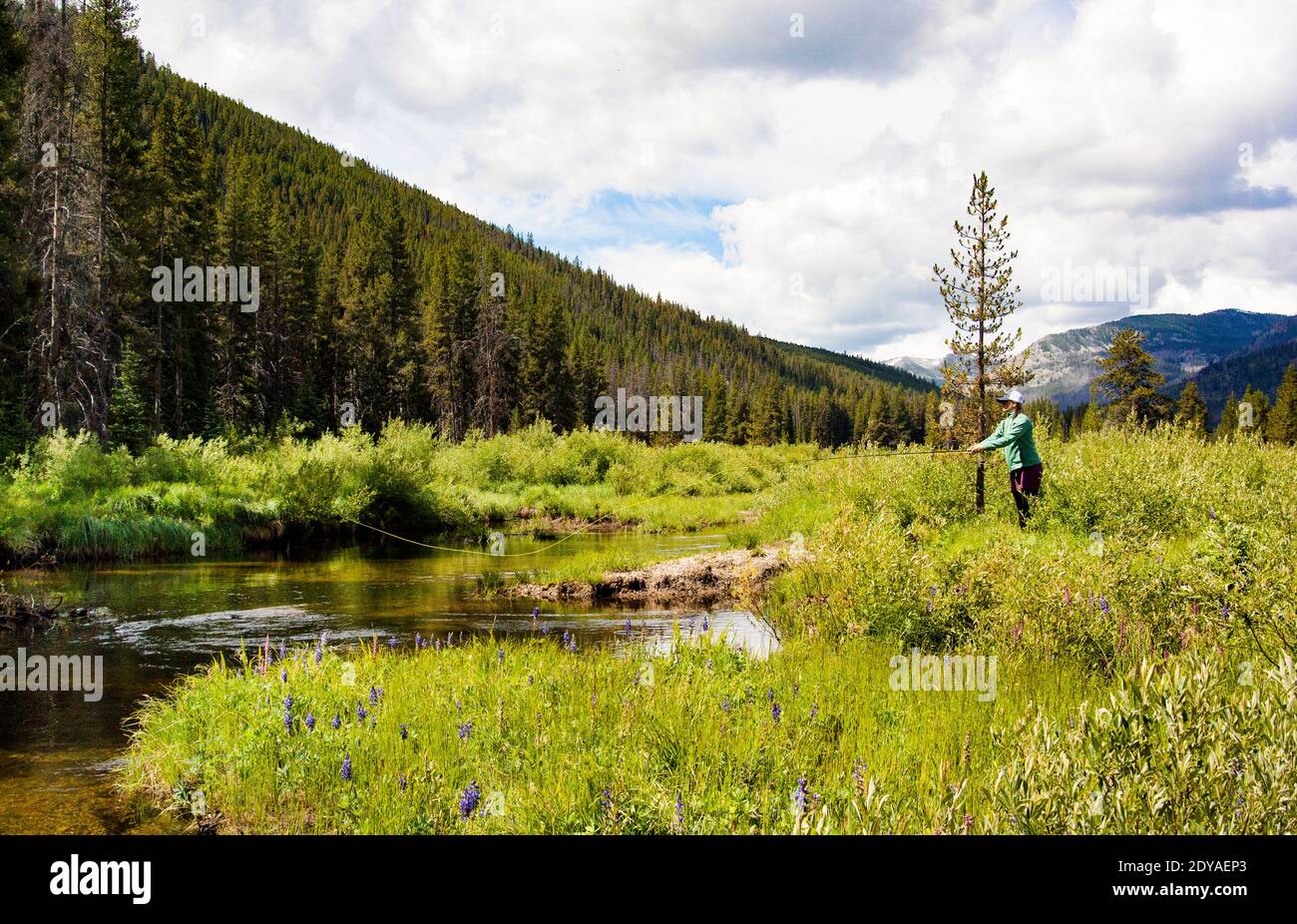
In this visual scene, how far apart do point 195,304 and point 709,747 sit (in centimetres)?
5655

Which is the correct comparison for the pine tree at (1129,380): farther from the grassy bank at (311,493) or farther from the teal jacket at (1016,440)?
the teal jacket at (1016,440)

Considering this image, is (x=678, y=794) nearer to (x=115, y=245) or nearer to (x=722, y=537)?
(x=722, y=537)

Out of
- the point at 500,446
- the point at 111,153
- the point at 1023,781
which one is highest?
the point at 111,153

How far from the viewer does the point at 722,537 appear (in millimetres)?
26125

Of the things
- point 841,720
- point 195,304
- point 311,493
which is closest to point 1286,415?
point 311,493

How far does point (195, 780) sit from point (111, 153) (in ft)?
142

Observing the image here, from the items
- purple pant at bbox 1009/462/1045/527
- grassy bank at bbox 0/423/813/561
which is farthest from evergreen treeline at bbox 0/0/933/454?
purple pant at bbox 1009/462/1045/527

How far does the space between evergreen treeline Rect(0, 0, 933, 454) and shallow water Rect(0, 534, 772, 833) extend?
1298cm

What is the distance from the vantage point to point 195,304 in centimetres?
5122

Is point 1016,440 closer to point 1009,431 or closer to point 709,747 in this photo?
point 1009,431

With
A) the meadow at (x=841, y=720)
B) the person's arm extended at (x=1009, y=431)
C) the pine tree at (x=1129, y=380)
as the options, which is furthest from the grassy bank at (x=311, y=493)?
the pine tree at (x=1129, y=380)
